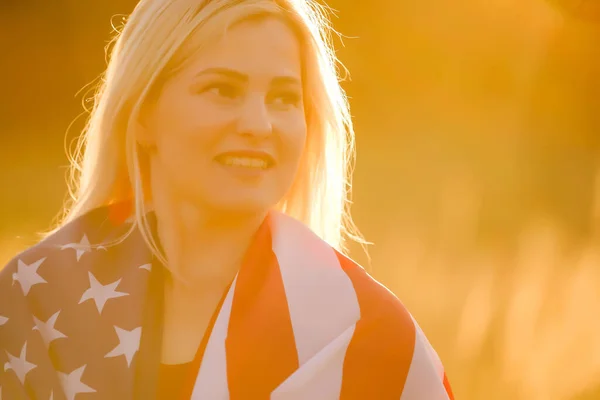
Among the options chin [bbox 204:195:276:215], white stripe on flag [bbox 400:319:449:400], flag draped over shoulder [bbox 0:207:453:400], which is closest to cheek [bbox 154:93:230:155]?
chin [bbox 204:195:276:215]

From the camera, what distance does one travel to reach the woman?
1.51 meters

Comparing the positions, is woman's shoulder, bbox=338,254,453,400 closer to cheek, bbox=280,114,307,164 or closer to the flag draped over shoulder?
the flag draped over shoulder

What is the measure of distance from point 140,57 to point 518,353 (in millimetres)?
2627

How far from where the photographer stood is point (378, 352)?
151 centimetres

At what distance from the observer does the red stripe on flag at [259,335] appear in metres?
1.48

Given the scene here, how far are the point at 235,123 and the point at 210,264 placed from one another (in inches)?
12.5

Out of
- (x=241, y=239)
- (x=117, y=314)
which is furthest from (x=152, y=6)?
(x=117, y=314)

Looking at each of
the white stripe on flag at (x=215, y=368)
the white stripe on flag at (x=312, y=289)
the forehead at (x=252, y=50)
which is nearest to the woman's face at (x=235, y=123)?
the forehead at (x=252, y=50)

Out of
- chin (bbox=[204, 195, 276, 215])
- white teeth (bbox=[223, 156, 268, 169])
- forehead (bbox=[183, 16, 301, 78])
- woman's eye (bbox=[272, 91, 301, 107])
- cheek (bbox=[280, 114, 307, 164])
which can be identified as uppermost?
forehead (bbox=[183, 16, 301, 78])

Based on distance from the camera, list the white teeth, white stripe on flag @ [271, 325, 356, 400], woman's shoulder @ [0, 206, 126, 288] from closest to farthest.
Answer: white stripe on flag @ [271, 325, 356, 400] → the white teeth → woman's shoulder @ [0, 206, 126, 288]

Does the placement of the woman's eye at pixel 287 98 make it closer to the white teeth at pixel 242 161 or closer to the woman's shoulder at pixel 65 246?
the white teeth at pixel 242 161

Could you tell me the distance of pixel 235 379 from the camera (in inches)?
58.2

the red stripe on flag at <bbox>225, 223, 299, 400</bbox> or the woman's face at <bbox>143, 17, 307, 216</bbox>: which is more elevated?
the woman's face at <bbox>143, 17, 307, 216</bbox>

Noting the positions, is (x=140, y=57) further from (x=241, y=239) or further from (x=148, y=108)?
(x=241, y=239)
